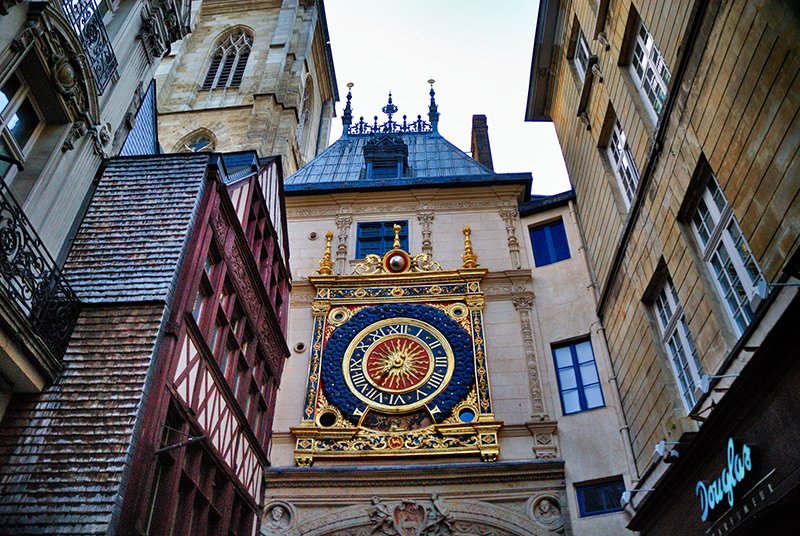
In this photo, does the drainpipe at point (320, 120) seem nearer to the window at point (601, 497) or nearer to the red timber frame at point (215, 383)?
the red timber frame at point (215, 383)

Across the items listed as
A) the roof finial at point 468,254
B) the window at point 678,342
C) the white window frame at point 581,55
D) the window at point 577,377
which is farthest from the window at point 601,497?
the white window frame at point 581,55

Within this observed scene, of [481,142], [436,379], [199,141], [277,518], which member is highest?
[199,141]

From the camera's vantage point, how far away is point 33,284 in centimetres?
764

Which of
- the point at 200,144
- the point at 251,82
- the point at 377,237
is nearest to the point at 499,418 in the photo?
the point at 377,237

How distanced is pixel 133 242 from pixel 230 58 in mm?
30166

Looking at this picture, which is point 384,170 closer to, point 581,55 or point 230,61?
point 581,55

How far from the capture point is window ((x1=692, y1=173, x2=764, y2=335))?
8258 millimetres

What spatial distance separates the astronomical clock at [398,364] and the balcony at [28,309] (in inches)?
281

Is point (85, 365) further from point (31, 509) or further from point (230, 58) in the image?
point (230, 58)

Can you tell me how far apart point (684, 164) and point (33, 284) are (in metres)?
8.82

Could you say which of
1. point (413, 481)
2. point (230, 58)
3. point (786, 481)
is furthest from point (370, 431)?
point (230, 58)

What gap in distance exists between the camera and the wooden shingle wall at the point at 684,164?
6.98m

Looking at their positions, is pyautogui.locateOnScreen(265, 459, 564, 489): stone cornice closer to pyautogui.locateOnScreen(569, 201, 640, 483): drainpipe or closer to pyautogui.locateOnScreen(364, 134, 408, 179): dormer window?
pyautogui.locateOnScreen(569, 201, 640, 483): drainpipe

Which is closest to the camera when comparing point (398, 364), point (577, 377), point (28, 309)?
point (28, 309)
